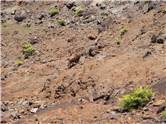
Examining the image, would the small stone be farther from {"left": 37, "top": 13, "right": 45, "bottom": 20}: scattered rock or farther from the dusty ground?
{"left": 37, "top": 13, "right": 45, "bottom": 20}: scattered rock

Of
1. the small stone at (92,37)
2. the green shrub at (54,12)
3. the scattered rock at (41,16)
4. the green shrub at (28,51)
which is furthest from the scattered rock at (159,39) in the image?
the scattered rock at (41,16)

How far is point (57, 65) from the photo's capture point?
33.1m

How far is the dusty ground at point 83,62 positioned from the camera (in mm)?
21730

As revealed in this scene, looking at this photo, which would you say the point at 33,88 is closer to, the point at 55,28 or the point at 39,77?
the point at 39,77

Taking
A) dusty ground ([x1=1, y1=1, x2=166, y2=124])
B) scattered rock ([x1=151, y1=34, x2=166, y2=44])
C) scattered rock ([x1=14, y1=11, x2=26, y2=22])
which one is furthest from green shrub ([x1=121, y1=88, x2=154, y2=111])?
scattered rock ([x1=14, y1=11, x2=26, y2=22])

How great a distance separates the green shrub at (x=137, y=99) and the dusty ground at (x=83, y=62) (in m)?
0.28

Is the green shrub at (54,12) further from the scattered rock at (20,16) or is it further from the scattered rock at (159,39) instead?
the scattered rock at (159,39)

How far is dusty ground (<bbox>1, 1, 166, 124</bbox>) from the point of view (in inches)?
856

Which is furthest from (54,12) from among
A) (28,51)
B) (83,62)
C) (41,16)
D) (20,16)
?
(83,62)

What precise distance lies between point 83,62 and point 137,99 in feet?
32.9

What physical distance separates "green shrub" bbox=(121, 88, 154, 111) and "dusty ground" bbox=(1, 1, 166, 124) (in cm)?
28

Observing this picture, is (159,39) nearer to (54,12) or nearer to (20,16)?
(54,12)

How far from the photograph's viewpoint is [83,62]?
2981cm

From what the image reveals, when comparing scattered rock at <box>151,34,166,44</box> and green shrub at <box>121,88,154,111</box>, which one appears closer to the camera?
green shrub at <box>121,88,154,111</box>
